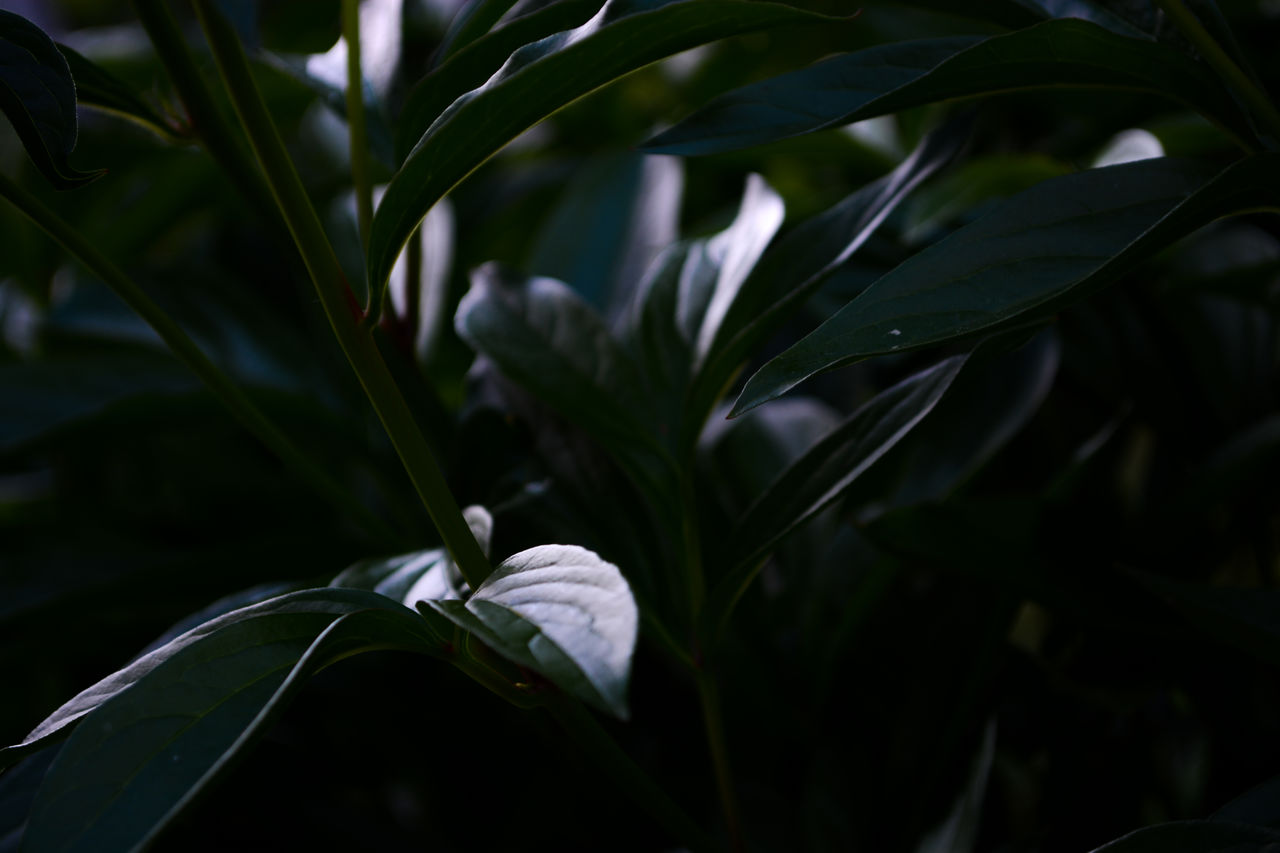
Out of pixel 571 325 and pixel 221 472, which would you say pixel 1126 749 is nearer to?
pixel 571 325

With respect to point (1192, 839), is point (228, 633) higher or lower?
higher

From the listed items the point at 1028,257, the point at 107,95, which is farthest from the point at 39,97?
the point at 1028,257

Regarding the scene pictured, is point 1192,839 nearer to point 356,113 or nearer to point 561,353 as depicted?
point 561,353

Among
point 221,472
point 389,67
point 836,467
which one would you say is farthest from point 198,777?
point 221,472

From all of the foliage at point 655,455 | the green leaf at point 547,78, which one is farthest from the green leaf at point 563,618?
the green leaf at point 547,78

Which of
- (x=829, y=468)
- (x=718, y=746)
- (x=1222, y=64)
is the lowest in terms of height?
(x=718, y=746)

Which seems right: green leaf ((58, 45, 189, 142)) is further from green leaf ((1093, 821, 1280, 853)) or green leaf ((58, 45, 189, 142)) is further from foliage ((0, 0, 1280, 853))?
green leaf ((1093, 821, 1280, 853))

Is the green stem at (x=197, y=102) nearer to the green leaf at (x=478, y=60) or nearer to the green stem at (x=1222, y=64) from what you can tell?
the green leaf at (x=478, y=60)
